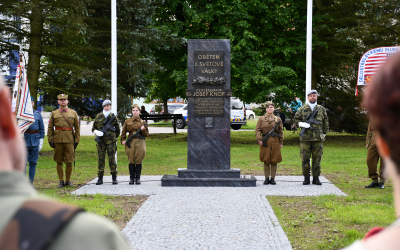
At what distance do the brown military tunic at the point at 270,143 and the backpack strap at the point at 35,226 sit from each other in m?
10.4

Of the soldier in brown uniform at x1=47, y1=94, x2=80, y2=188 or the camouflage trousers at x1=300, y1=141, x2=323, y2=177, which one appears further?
the camouflage trousers at x1=300, y1=141, x2=323, y2=177

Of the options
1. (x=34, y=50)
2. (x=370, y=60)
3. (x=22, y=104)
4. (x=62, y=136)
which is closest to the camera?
(x=22, y=104)

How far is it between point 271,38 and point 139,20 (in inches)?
327

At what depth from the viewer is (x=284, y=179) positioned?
481 inches

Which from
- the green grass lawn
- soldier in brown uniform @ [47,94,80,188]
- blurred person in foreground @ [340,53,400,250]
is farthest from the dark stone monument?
blurred person in foreground @ [340,53,400,250]

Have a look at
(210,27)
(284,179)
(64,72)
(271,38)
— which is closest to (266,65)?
(271,38)

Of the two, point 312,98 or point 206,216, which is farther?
point 312,98

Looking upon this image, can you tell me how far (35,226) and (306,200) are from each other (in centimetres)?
A: 834

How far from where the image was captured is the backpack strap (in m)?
1.03

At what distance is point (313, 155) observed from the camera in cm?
1120

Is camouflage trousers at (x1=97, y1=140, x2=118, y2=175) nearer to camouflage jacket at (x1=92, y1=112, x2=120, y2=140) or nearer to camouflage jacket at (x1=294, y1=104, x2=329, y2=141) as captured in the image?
camouflage jacket at (x1=92, y1=112, x2=120, y2=140)

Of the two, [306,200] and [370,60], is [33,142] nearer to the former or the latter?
[306,200]

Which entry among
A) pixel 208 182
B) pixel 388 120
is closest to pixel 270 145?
pixel 208 182

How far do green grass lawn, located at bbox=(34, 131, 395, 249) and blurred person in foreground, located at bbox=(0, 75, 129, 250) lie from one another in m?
5.04
